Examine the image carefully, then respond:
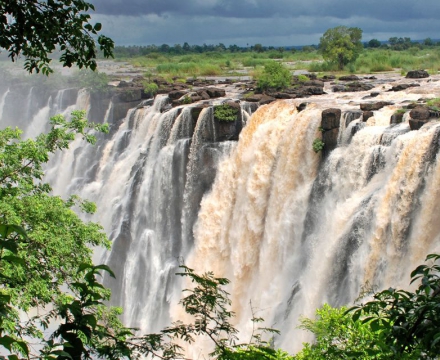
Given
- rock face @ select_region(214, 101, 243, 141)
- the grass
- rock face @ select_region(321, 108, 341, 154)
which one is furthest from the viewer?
the grass

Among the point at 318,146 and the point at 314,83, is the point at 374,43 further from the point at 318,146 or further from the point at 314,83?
the point at 318,146

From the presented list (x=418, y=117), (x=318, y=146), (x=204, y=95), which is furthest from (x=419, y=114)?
(x=204, y=95)

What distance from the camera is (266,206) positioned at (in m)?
18.8

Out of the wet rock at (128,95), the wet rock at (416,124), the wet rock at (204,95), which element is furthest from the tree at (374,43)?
the wet rock at (416,124)

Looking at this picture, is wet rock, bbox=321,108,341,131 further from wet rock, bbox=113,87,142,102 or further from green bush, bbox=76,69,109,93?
green bush, bbox=76,69,109,93

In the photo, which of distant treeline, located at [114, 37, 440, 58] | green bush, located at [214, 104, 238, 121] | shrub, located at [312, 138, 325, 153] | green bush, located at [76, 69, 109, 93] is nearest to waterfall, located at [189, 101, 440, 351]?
shrub, located at [312, 138, 325, 153]

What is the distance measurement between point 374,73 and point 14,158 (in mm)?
29096

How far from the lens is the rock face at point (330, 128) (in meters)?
17.4

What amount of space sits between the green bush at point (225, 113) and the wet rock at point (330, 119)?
4707 mm

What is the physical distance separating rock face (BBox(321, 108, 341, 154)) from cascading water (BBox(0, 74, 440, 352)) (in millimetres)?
197

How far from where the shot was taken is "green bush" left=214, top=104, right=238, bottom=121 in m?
21.6

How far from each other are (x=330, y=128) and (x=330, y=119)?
0.27 m

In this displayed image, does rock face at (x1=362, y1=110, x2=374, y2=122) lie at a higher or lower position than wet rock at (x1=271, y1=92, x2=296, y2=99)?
lower

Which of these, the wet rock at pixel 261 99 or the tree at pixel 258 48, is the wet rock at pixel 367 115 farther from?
the tree at pixel 258 48
